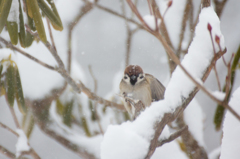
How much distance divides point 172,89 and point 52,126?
120 centimetres

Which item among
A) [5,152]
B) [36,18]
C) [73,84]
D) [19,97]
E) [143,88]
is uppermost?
[143,88]

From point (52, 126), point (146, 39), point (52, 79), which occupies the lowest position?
point (52, 126)

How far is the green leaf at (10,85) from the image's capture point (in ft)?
4.37

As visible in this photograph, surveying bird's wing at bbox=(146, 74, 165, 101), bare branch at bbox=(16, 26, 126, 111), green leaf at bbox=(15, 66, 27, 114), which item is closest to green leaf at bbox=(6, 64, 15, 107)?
green leaf at bbox=(15, 66, 27, 114)

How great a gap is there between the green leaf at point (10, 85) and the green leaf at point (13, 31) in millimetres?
336

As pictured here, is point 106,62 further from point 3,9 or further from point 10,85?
point 3,9

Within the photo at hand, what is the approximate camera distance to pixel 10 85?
1.34 metres

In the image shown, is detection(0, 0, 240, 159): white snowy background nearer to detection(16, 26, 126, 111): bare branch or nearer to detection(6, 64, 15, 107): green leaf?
detection(6, 64, 15, 107): green leaf

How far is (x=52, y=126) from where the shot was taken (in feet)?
5.41

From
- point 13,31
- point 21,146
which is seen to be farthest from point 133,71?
point 21,146

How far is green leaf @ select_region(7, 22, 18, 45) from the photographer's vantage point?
1.05m

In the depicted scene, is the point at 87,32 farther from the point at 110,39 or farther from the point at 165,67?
the point at 165,67

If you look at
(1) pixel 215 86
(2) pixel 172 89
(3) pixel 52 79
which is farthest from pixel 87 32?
(2) pixel 172 89

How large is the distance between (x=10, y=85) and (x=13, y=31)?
0.40 meters
